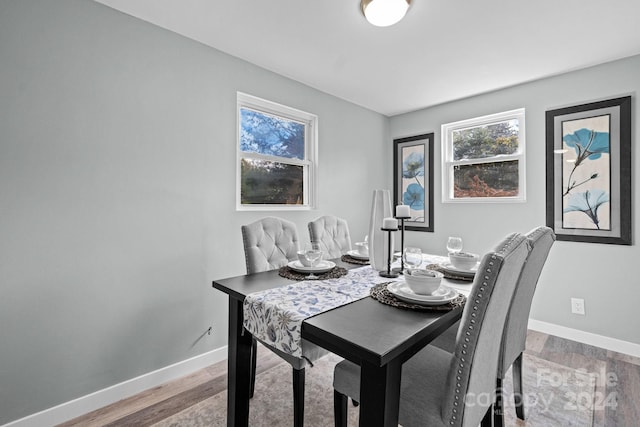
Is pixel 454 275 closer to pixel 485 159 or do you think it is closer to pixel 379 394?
pixel 379 394

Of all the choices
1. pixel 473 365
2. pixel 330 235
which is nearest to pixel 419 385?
pixel 473 365

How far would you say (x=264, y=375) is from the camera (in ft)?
7.00

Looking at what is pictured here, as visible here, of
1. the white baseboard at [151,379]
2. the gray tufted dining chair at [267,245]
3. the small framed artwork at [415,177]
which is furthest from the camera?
the small framed artwork at [415,177]

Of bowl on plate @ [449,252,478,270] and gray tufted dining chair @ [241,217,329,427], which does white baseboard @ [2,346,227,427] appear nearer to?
gray tufted dining chair @ [241,217,329,427]

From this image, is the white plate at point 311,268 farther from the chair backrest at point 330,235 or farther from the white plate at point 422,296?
the chair backrest at point 330,235

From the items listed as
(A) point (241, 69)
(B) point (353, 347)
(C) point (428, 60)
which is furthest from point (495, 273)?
(A) point (241, 69)

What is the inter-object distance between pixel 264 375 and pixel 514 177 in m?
2.99

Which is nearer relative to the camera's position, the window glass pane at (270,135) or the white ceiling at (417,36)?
the white ceiling at (417,36)

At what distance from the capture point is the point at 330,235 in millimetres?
2486

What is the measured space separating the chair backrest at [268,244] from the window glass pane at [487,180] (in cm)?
231

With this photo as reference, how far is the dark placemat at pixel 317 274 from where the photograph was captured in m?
1.62

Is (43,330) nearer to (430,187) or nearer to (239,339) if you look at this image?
(239,339)

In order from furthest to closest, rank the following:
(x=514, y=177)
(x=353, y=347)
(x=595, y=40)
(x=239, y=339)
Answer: (x=514, y=177)
(x=595, y=40)
(x=239, y=339)
(x=353, y=347)

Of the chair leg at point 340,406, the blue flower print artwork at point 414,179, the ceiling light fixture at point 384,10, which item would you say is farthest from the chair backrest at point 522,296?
the blue flower print artwork at point 414,179
